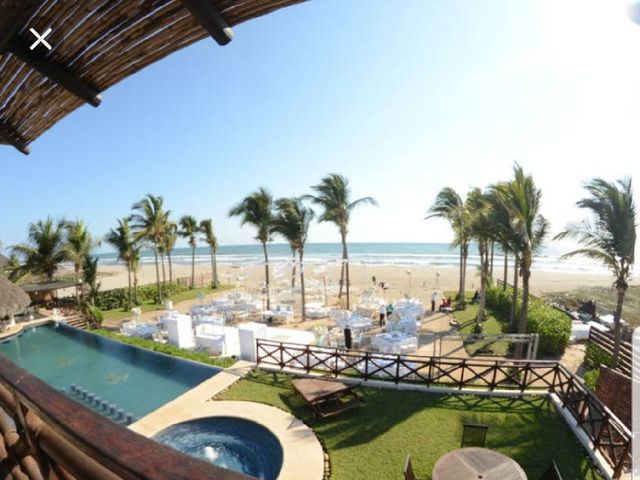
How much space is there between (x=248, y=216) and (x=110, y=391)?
14.9 meters

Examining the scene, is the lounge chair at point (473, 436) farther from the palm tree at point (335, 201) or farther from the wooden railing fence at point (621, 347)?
the palm tree at point (335, 201)

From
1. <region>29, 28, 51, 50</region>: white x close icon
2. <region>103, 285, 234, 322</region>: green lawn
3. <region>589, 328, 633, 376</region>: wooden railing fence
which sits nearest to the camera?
<region>29, 28, 51, 50</region>: white x close icon

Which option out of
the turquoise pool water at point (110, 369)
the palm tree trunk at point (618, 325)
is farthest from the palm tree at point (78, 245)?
the palm tree trunk at point (618, 325)

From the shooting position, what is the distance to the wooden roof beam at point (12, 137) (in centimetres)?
305

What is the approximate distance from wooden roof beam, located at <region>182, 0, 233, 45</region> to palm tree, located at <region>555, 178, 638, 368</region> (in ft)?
38.6

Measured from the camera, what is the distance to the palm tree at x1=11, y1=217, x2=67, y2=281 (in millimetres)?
24219

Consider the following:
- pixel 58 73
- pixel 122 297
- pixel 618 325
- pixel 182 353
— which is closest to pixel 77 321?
pixel 122 297

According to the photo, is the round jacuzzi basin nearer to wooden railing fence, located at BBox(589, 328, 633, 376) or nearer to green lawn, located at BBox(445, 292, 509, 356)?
green lawn, located at BBox(445, 292, 509, 356)

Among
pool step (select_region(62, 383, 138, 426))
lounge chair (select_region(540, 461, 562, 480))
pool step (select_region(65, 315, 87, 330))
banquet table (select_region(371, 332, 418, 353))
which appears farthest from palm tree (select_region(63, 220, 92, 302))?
lounge chair (select_region(540, 461, 562, 480))

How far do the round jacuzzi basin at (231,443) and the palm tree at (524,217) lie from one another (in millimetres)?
9846

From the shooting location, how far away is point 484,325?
1695cm

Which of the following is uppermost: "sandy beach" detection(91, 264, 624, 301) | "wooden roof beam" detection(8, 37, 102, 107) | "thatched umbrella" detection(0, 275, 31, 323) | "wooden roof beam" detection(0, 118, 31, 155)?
"wooden roof beam" detection(8, 37, 102, 107)

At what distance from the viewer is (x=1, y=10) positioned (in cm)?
139

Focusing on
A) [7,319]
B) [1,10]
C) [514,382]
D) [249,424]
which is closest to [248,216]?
[7,319]
